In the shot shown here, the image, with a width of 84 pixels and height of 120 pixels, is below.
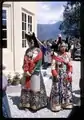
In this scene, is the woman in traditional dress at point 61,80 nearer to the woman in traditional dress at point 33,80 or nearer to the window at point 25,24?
the woman in traditional dress at point 33,80

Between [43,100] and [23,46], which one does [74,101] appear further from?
[23,46]

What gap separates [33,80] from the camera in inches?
165

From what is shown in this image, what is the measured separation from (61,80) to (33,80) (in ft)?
1.41

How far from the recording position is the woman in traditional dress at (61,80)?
4117 millimetres

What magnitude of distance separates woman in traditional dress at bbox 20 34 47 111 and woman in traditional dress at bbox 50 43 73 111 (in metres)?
0.19

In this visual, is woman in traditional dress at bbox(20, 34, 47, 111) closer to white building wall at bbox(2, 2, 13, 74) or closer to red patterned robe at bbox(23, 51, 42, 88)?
red patterned robe at bbox(23, 51, 42, 88)

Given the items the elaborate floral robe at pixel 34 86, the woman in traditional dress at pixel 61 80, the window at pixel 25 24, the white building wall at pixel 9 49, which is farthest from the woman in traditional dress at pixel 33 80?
the window at pixel 25 24

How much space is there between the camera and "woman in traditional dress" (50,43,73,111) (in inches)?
162

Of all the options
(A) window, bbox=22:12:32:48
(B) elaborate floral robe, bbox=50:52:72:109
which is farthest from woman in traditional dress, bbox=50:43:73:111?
(A) window, bbox=22:12:32:48

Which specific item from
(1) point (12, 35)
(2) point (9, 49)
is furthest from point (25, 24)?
(2) point (9, 49)

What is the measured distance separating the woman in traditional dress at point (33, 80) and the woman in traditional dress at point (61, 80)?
0.64ft

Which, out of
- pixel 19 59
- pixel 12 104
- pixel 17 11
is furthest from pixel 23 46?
pixel 12 104

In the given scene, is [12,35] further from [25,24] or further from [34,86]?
[34,86]

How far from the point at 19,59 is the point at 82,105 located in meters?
2.50
